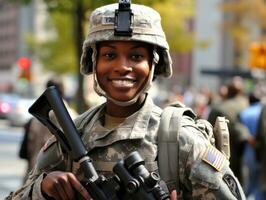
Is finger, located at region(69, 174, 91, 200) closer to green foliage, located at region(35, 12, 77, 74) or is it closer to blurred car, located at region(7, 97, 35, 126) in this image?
blurred car, located at region(7, 97, 35, 126)

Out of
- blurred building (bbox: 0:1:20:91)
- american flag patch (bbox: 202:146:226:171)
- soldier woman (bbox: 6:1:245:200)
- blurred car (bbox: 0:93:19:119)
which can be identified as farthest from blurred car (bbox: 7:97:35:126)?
blurred building (bbox: 0:1:20:91)

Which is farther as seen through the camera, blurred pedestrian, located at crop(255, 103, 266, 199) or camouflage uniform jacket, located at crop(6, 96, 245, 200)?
blurred pedestrian, located at crop(255, 103, 266, 199)

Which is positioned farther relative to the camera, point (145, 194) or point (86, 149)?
point (86, 149)

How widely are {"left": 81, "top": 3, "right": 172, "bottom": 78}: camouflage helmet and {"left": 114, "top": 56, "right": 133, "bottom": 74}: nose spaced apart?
0.26 ft

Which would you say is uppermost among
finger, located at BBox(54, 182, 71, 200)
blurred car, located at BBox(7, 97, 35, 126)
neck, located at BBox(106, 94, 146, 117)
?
neck, located at BBox(106, 94, 146, 117)

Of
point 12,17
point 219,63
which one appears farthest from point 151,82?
point 12,17

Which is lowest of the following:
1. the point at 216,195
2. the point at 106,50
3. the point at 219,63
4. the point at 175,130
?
the point at 219,63

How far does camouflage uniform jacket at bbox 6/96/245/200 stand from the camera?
2.87m

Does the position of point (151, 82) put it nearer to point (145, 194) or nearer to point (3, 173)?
point (145, 194)

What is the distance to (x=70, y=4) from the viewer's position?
509 inches

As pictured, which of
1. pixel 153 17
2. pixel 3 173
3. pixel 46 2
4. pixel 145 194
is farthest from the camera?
pixel 3 173

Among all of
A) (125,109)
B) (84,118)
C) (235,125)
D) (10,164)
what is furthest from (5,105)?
(125,109)

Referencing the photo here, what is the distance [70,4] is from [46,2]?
44cm

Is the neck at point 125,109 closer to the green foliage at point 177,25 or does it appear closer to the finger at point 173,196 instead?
the finger at point 173,196
